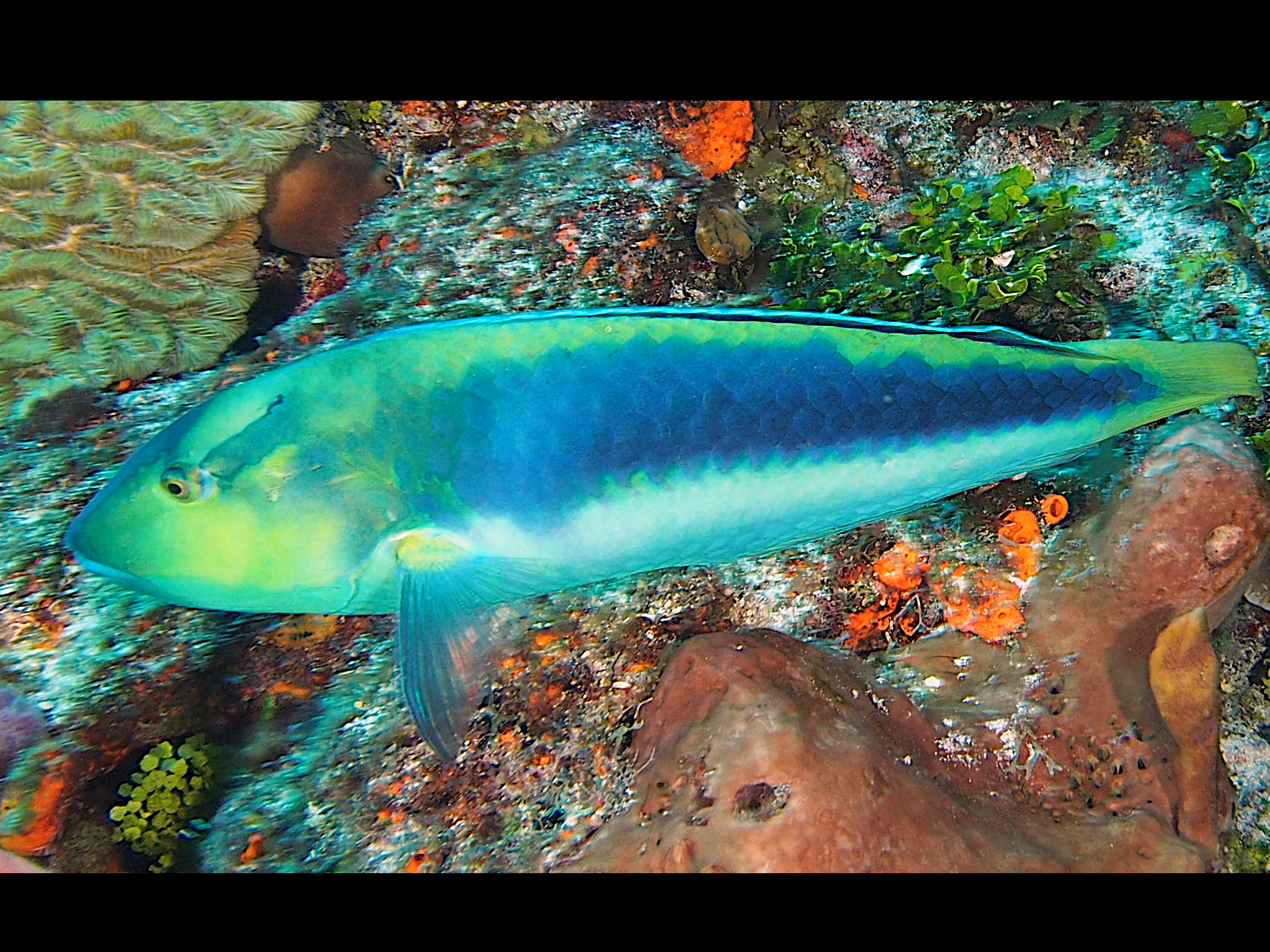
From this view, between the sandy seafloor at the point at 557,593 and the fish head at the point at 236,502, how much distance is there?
964 mm

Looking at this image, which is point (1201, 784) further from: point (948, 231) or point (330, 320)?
point (330, 320)

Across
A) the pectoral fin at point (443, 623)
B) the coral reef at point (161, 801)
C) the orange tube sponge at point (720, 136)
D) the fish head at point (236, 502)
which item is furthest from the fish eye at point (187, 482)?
the orange tube sponge at point (720, 136)

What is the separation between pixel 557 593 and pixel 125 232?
96.9 inches

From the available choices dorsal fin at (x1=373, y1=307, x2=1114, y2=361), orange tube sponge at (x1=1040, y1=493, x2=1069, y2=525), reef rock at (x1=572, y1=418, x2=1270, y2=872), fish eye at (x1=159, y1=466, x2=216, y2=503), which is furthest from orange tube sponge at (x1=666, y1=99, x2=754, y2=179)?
fish eye at (x1=159, y1=466, x2=216, y2=503)

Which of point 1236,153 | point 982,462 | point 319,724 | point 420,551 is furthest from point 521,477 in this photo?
point 1236,153

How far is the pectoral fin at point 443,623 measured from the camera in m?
1.65

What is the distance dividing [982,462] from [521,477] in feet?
4.31

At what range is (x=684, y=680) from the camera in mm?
2160

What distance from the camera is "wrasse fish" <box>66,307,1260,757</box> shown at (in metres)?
1.63

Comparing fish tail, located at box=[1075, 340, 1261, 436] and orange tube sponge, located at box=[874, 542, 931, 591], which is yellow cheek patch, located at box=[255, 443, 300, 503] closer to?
orange tube sponge, located at box=[874, 542, 931, 591]

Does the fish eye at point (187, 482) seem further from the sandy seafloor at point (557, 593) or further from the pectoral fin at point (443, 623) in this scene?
the sandy seafloor at point (557, 593)

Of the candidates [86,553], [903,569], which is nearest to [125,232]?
[86,553]

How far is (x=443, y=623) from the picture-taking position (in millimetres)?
1704

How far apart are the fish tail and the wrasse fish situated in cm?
40
